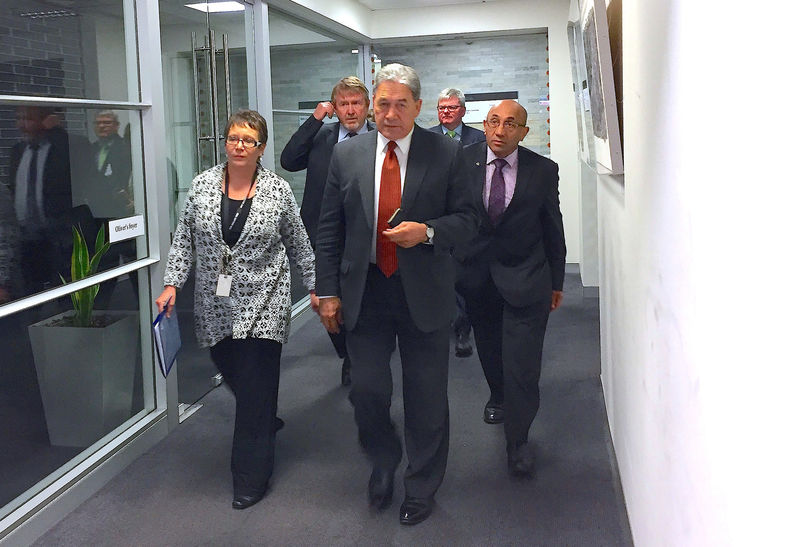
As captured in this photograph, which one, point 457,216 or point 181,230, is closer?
point 457,216

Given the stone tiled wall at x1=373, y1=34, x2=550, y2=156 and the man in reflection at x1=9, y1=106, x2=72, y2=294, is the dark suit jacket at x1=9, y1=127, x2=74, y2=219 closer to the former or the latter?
the man in reflection at x1=9, y1=106, x2=72, y2=294

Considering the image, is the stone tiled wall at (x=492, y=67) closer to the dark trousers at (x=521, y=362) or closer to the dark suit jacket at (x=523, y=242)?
the dark suit jacket at (x=523, y=242)

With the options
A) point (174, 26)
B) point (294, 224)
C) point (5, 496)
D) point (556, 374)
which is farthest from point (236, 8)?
point (5, 496)

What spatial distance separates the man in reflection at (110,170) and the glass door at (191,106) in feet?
2.47

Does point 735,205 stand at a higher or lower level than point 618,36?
lower

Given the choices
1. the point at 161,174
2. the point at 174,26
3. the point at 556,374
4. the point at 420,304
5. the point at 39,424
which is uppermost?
the point at 174,26

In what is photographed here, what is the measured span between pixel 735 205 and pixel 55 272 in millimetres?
Answer: 2797

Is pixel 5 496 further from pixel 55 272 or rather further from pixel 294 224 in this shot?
pixel 294 224

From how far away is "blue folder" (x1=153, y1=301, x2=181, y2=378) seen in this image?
3186mm

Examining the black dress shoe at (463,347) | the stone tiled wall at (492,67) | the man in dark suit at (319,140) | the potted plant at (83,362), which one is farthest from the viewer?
the stone tiled wall at (492,67)

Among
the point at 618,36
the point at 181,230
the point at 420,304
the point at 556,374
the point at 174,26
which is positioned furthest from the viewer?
the point at 556,374

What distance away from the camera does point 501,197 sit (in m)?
3.56

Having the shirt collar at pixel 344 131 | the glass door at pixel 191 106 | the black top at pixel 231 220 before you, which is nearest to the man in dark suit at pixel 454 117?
the shirt collar at pixel 344 131

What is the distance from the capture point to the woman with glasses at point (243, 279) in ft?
10.8
